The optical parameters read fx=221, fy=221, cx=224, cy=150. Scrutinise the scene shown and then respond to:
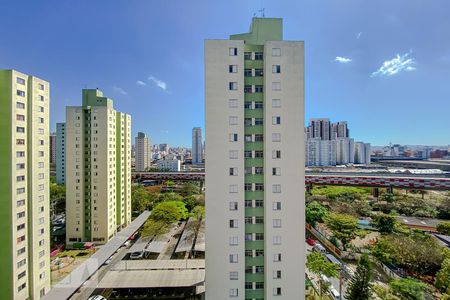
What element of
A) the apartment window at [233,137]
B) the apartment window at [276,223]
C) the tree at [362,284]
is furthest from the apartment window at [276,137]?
the tree at [362,284]

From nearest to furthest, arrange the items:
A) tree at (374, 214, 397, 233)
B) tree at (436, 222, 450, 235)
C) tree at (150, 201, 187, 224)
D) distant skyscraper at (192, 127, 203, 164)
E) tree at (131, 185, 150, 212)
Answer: tree at (436, 222, 450, 235)
tree at (374, 214, 397, 233)
tree at (150, 201, 187, 224)
tree at (131, 185, 150, 212)
distant skyscraper at (192, 127, 203, 164)

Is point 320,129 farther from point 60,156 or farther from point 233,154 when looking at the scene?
point 233,154

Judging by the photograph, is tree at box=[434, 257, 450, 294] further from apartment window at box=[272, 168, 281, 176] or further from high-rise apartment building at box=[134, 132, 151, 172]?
high-rise apartment building at box=[134, 132, 151, 172]

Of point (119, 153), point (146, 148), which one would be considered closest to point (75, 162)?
point (119, 153)

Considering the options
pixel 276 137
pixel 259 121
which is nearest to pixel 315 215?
pixel 276 137

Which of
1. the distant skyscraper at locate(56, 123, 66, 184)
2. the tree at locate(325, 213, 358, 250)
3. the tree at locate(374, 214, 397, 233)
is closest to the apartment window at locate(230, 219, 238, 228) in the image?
the tree at locate(325, 213, 358, 250)

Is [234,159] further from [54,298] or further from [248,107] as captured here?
[54,298]
